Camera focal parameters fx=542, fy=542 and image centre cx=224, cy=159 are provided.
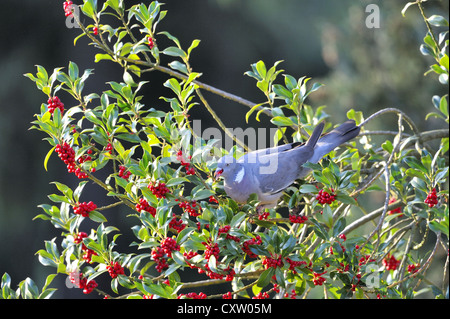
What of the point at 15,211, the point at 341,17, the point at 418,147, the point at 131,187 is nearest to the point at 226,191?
the point at 131,187

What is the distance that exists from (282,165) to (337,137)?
219mm

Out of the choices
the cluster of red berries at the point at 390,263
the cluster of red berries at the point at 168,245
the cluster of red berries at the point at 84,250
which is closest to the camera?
the cluster of red berries at the point at 168,245

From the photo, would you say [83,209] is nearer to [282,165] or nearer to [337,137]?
[282,165]

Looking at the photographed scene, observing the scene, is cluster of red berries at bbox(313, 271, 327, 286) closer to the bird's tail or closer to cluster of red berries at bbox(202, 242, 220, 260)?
cluster of red berries at bbox(202, 242, 220, 260)

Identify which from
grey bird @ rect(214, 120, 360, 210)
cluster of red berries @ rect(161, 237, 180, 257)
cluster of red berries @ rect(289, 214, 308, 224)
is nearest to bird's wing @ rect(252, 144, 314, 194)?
grey bird @ rect(214, 120, 360, 210)

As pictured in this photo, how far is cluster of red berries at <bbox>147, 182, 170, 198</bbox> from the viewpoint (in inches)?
56.4

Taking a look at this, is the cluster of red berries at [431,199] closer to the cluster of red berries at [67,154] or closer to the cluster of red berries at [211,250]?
the cluster of red berries at [211,250]

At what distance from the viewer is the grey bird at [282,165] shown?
6.20 feet

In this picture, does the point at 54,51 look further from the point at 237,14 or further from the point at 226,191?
the point at 226,191

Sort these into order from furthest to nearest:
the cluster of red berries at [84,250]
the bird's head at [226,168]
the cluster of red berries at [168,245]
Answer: the bird's head at [226,168] < the cluster of red berries at [84,250] < the cluster of red berries at [168,245]

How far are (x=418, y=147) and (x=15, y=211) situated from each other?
4.71 m

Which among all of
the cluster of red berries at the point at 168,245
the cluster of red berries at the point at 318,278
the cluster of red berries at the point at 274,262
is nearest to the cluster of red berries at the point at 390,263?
the cluster of red berries at the point at 318,278

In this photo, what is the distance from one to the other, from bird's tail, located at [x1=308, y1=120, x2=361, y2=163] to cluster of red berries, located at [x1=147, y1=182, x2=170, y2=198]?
2.28 feet

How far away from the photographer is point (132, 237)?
560cm
